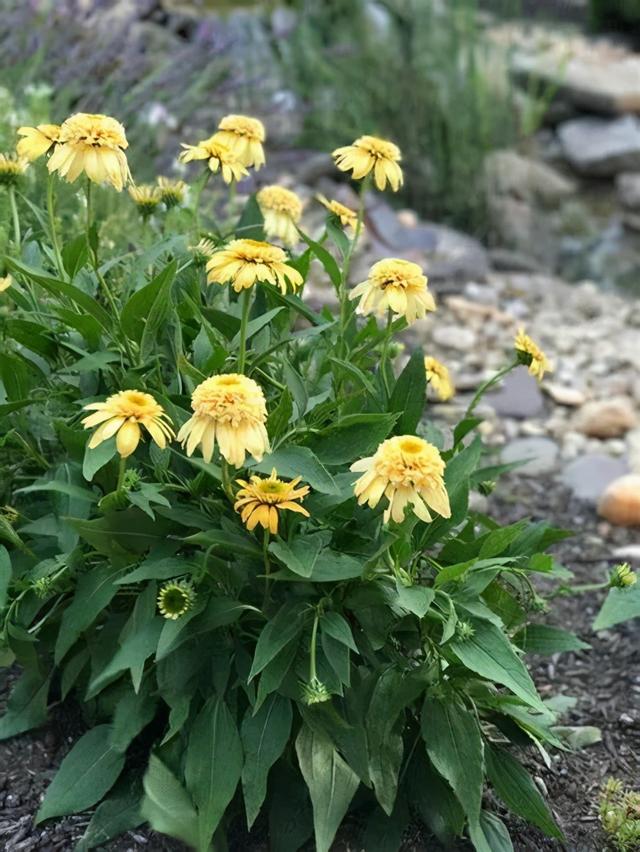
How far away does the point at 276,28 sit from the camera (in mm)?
7285

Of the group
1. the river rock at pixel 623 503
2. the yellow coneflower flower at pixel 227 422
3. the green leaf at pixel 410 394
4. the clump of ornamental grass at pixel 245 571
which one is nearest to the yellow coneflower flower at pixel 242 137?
the clump of ornamental grass at pixel 245 571

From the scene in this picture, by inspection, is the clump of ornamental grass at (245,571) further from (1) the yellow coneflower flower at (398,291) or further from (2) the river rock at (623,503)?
(2) the river rock at (623,503)

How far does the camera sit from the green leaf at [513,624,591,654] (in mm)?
1961

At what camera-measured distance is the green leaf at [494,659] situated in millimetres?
1589

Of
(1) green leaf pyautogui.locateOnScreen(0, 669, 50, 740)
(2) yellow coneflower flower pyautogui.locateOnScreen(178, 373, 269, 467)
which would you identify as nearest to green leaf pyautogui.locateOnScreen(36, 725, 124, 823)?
(1) green leaf pyautogui.locateOnScreen(0, 669, 50, 740)

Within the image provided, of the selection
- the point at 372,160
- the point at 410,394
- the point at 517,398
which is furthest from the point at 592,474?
the point at 372,160

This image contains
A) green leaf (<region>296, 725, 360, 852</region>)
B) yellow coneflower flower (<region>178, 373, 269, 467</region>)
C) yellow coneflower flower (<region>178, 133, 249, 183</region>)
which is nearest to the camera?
yellow coneflower flower (<region>178, 373, 269, 467</region>)

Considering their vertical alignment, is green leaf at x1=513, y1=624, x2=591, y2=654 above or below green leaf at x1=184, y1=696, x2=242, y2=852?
below

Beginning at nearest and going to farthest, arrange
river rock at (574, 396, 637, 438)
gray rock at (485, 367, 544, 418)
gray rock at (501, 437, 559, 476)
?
gray rock at (501, 437, 559, 476) → river rock at (574, 396, 637, 438) → gray rock at (485, 367, 544, 418)

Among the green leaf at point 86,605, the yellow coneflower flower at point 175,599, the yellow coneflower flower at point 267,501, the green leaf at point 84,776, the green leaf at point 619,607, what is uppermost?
the yellow coneflower flower at point 267,501

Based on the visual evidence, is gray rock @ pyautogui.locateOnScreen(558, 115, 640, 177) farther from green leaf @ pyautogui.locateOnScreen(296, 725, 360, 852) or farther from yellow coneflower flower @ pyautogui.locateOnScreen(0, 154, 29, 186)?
green leaf @ pyautogui.locateOnScreen(296, 725, 360, 852)

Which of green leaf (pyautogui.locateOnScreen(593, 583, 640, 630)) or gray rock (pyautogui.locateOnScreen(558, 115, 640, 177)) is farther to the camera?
gray rock (pyautogui.locateOnScreen(558, 115, 640, 177))

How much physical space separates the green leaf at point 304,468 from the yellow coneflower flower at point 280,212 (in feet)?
1.98

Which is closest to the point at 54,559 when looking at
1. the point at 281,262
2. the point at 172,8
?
the point at 281,262
